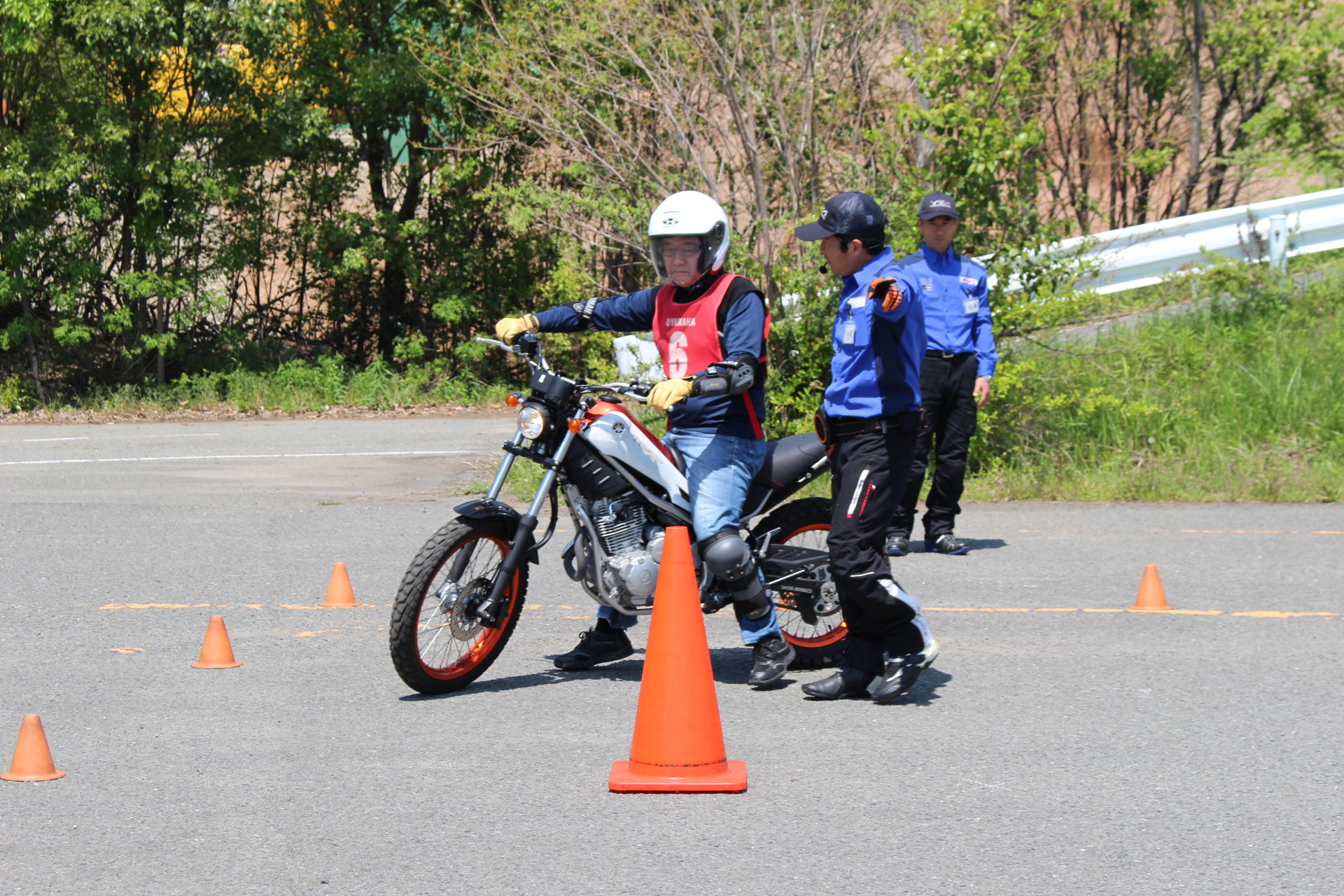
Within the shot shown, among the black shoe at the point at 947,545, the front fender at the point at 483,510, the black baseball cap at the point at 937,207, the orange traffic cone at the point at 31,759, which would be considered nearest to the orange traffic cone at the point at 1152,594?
the black shoe at the point at 947,545

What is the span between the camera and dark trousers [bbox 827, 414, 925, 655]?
599 cm

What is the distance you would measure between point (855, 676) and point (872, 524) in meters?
0.63

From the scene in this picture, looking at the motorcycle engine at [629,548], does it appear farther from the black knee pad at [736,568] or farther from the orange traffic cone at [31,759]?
the orange traffic cone at [31,759]

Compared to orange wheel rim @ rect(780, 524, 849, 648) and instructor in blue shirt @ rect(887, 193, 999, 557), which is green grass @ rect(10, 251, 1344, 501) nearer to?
instructor in blue shirt @ rect(887, 193, 999, 557)

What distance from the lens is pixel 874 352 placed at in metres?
5.99

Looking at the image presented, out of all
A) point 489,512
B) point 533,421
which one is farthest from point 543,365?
point 489,512

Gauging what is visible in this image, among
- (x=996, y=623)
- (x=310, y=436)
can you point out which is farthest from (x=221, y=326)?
(x=996, y=623)

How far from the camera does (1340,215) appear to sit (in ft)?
54.4

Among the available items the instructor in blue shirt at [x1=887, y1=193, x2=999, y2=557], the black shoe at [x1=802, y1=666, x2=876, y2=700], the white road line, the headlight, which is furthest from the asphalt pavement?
the white road line

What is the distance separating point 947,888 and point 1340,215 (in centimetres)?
1437

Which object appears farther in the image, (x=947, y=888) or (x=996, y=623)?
(x=996, y=623)

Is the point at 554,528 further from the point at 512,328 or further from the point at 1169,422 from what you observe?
the point at 1169,422

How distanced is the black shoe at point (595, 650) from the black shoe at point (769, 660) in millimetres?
635

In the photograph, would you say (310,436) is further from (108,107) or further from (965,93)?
(965,93)
